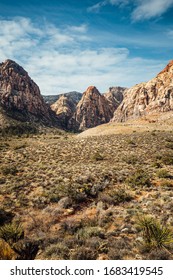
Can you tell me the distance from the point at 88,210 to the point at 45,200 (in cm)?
299

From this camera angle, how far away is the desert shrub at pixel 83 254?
292 inches

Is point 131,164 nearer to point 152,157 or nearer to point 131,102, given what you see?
point 152,157

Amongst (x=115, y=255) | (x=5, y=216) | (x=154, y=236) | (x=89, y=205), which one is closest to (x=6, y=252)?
(x=115, y=255)

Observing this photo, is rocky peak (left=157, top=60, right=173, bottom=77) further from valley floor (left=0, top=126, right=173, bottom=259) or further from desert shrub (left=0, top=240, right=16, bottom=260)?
desert shrub (left=0, top=240, right=16, bottom=260)

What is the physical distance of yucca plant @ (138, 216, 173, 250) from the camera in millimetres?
7944

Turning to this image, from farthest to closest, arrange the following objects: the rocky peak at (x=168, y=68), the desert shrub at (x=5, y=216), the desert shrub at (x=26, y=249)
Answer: the rocky peak at (x=168, y=68)
the desert shrub at (x=5, y=216)
the desert shrub at (x=26, y=249)

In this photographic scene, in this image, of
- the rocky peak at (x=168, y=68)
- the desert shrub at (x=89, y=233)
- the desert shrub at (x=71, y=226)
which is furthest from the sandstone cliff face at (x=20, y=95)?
the desert shrub at (x=89, y=233)

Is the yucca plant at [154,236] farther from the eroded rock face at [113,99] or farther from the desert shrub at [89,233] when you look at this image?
the eroded rock face at [113,99]

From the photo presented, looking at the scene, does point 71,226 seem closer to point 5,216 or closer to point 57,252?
point 57,252

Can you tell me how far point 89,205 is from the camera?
13602 millimetres

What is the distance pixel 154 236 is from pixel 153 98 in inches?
3097

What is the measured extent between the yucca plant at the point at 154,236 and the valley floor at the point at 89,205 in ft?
0.26

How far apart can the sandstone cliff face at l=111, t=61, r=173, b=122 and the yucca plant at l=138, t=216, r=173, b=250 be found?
6852 cm

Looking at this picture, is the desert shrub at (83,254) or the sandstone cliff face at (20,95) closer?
the desert shrub at (83,254)
